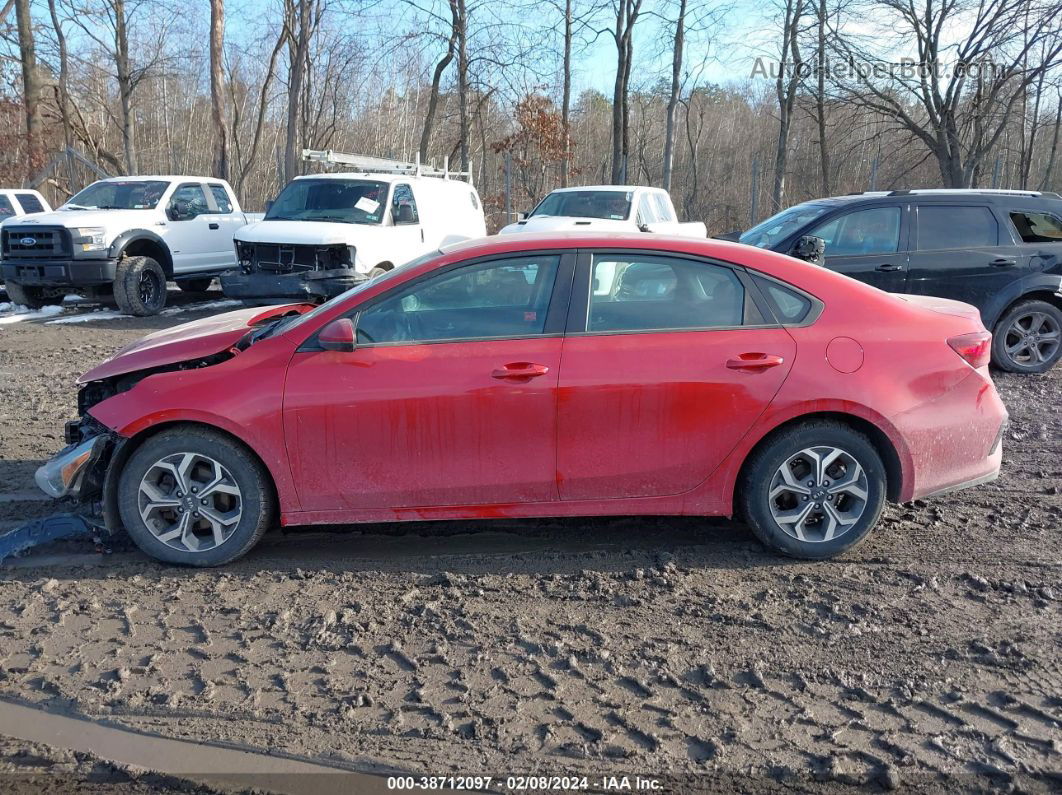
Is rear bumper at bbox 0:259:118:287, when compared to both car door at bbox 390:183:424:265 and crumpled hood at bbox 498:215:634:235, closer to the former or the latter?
car door at bbox 390:183:424:265

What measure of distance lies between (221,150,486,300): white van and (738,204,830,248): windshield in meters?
4.38

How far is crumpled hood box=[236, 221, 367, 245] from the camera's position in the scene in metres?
11.5

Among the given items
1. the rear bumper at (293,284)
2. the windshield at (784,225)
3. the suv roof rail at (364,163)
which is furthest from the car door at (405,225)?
the windshield at (784,225)

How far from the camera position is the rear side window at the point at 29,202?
652 inches

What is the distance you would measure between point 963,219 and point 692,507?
6.18 metres

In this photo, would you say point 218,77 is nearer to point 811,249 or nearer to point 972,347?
point 811,249

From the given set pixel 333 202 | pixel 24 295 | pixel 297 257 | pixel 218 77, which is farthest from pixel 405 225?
pixel 218 77

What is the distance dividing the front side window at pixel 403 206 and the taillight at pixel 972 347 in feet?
29.5

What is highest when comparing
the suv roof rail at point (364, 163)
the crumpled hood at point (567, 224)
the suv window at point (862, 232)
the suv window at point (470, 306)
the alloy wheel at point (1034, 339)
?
the suv roof rail at point (364, 163)

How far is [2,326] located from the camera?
12.5 meters

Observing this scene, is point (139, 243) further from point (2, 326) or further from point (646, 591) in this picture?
point (646, 591)

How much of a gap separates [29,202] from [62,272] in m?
5.31

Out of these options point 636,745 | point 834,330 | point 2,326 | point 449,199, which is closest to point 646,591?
point 636,745

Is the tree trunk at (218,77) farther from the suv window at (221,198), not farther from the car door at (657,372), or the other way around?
the car door at (657,372)
